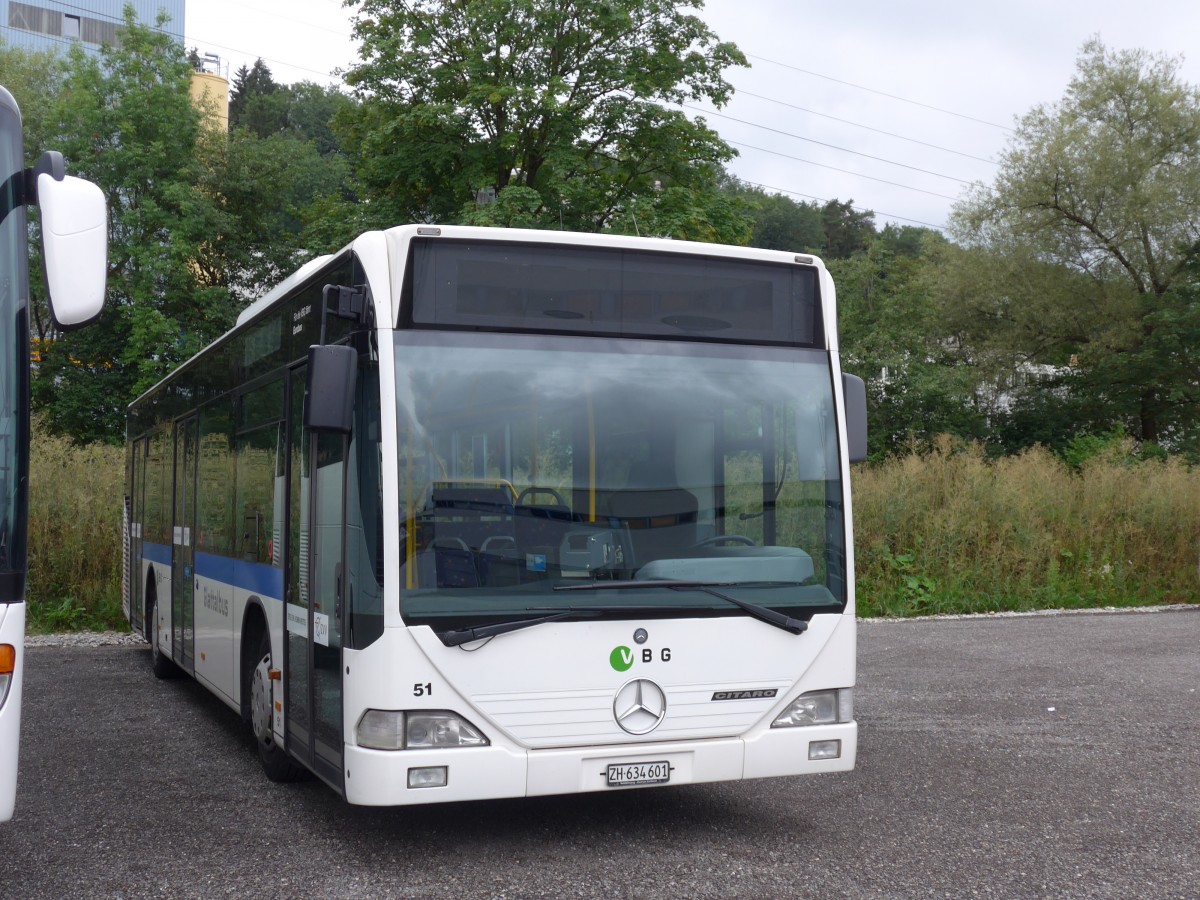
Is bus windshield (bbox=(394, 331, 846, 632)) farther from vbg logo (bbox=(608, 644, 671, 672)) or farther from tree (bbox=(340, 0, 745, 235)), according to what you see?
tree (bbox=(340, 0, 745, 235))

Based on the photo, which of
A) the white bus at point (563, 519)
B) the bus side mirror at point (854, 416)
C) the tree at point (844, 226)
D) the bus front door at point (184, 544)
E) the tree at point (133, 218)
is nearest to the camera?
the white bus at point (563, 519)

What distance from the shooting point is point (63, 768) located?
26.0 ft

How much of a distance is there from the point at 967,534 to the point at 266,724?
14.0m

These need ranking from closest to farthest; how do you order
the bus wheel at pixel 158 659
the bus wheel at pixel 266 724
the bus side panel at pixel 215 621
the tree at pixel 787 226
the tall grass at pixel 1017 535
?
the bus wheel at pixel 266 724
the bus side panel at pixel 215 621
the bus wheel at pixel 158 659
the tall grass at pixel 1017 535
the tree at pixel 787 226

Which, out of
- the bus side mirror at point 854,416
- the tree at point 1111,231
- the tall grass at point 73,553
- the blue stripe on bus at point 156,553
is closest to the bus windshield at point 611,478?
the bus side mirror at point 854,416

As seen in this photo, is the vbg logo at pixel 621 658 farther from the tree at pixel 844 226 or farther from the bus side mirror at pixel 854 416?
the tree at pixel 844 226

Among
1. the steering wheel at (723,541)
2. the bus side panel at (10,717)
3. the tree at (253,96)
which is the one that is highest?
the tree at (253,96)

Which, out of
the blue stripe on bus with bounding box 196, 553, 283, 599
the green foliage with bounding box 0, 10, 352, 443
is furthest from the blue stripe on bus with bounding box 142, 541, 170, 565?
the green foliage with bounding box 0, 10, 352, 443

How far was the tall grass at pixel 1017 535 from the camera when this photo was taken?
19.0 metres

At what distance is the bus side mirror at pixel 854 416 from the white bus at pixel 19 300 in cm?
359

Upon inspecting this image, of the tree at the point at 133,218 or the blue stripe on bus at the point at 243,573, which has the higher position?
the tree at the point at 133,218

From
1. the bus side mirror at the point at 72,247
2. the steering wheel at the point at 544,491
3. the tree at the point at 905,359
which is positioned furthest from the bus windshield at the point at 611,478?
the tree at the point at 905,359

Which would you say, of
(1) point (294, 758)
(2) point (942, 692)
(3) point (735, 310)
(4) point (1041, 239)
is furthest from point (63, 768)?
(4) point (1041, 239)

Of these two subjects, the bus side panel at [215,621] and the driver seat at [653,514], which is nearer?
the driver seat at [653,514]
